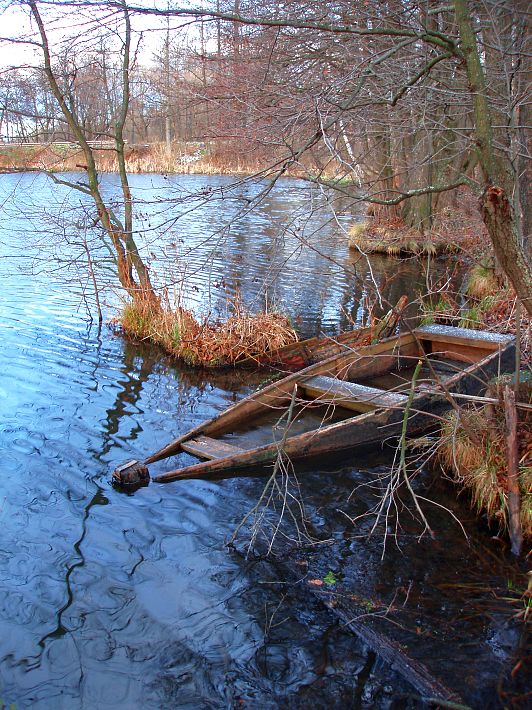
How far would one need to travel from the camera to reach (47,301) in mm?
11648

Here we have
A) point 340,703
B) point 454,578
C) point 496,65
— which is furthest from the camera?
point 496,65

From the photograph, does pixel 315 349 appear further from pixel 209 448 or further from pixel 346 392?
pixel 209 448

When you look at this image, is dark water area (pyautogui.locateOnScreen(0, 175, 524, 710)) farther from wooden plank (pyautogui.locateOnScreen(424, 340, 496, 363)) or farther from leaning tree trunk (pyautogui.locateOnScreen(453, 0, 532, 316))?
wooden plank (pyautogui.locateOnScreen(424, 340, 496, 363))

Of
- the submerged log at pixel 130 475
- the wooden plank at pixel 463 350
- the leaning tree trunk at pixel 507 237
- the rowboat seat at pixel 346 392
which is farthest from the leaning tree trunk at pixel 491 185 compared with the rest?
the wooden plank at pixel 463 350

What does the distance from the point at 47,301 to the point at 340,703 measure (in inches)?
373

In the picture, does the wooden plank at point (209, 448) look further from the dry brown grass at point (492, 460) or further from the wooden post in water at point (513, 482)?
the wooden post in water at point (513, 482)

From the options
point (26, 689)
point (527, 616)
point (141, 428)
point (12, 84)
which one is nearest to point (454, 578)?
point (527, 616)

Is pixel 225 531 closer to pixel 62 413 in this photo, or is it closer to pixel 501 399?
pixel 501 399

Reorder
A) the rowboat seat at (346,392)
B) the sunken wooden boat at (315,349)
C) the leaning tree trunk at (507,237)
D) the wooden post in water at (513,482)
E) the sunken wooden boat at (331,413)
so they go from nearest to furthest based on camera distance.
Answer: the leaning tree trunk at (507,237) < the wooden post in water at (513,482) < the sunken wooden boat at (331,413) < the rowboat seat at (346,392) < the sunken wooden boat at (315,349)

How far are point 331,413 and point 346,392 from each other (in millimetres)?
268

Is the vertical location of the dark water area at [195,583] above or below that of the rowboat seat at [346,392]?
below

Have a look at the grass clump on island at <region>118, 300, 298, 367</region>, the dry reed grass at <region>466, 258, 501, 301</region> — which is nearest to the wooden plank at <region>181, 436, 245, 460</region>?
the grass clump on island at <region>118, 300, 298, 367</region>

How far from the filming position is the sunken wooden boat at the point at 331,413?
5.89 meters

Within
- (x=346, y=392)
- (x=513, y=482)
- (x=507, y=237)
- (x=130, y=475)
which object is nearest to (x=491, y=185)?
(x=507, y=237)
